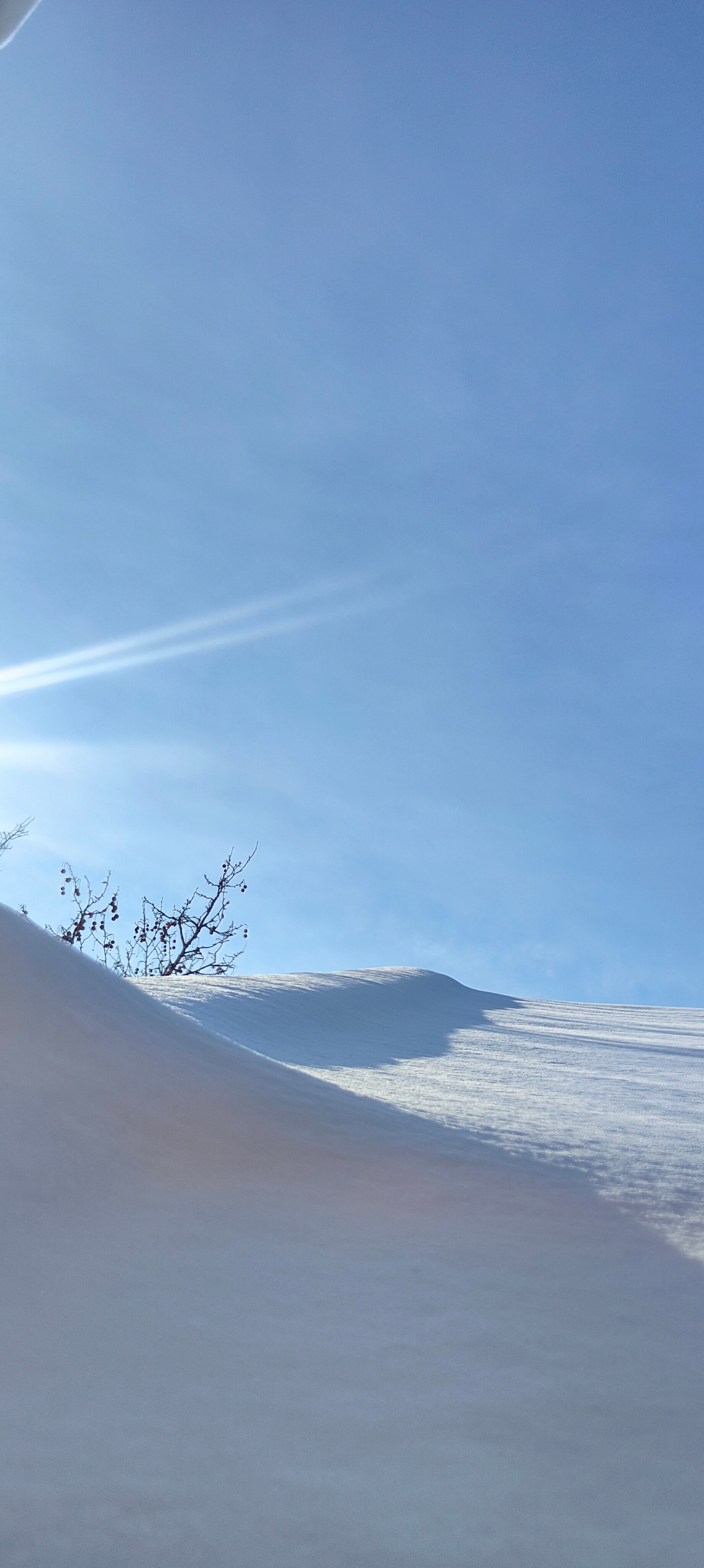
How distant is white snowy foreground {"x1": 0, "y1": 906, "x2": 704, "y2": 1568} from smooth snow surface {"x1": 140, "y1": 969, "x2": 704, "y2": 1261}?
0.02 meters

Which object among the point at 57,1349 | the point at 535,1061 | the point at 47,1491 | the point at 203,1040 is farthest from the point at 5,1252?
the point at 535,1061

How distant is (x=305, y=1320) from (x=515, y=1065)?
139 centimetres

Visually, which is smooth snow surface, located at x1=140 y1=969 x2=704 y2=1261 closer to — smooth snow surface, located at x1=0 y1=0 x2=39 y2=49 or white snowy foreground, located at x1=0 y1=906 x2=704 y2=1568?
white snowy foreground, located at x1=0 y1=906 x2=704 y2=1568

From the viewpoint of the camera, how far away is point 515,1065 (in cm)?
206

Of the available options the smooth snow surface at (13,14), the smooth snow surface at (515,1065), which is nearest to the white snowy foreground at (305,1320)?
the smooth snow surface at (515,1065)

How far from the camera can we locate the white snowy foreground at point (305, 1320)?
521mm

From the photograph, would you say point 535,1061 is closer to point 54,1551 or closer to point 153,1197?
point 153,1197

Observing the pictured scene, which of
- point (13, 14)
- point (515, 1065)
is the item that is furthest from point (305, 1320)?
point (13, 14)

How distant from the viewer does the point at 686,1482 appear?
0.56m

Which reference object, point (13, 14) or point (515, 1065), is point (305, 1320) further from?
point (13, 14)

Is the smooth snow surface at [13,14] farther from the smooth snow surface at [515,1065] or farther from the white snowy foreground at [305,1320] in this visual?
the smooth snow surface at [515,1065]

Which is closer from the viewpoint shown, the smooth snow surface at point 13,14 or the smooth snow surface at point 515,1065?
the smooth snow surface at point 515,1065

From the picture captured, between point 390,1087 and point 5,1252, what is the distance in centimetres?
91

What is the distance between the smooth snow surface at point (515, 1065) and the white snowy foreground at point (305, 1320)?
2 cm
